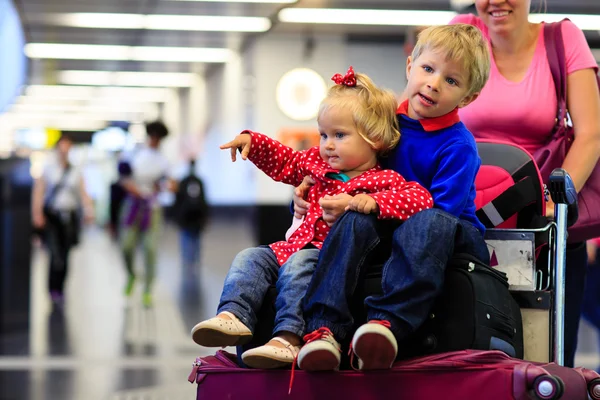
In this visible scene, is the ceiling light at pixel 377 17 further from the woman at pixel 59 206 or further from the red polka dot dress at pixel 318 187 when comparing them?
the red polka dot dress at pixel 318 187

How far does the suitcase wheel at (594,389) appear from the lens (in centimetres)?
197

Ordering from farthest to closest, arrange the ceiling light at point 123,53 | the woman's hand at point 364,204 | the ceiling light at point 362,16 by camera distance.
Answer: the ceiling light at point 123,53, the ceiling light at point 362,16, the woman's hand at point 364,204

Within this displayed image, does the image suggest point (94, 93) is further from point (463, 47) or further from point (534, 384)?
point (534, 384)

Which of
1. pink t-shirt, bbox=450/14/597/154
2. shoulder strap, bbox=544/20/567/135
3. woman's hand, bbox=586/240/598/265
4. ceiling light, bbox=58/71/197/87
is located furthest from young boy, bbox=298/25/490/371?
ceiling light, bbox=58/71/197/87

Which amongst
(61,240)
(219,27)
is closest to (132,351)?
(61,240)

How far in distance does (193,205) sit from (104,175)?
3163 centimetres

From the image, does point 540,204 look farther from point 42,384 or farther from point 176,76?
point 176,76

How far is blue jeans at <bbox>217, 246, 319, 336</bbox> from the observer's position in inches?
83.6

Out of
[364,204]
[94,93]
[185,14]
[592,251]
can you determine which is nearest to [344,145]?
[364,204]

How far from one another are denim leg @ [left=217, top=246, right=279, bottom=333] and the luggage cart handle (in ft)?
2.35

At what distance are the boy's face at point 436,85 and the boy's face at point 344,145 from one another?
0.16 metres

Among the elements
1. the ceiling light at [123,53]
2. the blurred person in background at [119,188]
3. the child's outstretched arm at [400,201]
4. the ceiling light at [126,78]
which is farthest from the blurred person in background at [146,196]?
the ceiling light at [126,78]

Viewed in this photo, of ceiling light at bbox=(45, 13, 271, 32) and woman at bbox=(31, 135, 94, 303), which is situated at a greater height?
ceiling light at bbox=(45, 13, 271, 32)

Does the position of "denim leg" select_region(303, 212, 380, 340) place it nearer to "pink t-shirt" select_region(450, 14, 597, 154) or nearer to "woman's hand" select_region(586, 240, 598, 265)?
"pink t-shirt" select_region(450, 14, 597, 154)
